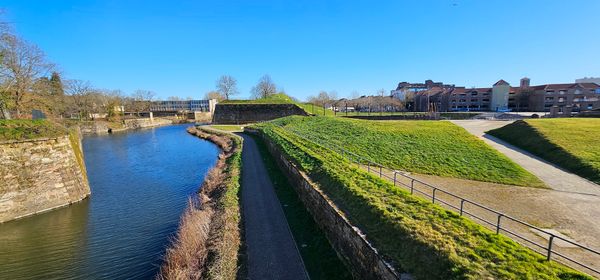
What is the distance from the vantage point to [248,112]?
64.1m

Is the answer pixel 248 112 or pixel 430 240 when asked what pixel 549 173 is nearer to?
pixel 430 240

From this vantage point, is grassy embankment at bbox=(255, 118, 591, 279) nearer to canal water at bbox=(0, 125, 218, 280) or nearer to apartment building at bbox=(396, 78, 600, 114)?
canal water at bbox=(0, 125, 218, 280)

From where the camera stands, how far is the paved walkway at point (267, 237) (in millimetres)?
8867

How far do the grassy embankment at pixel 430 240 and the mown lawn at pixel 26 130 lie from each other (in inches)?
739

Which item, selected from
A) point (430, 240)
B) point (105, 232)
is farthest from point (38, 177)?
point (430, 240)

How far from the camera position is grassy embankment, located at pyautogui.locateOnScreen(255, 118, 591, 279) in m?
6.10

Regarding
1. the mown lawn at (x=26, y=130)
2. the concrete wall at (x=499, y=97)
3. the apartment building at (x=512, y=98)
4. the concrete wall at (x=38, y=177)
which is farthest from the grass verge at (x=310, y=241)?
the concrete wall at (x=499, y=97)

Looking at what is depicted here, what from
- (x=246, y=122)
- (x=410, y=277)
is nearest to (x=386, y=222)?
(x=410, y=277)

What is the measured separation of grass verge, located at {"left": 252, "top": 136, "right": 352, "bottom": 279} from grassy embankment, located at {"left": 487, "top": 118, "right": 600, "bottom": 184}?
53.8 ft

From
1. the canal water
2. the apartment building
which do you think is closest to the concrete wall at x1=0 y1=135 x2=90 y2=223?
the canal water

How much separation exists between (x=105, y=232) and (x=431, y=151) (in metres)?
21.7

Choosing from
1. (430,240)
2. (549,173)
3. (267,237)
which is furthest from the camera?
(549,173)

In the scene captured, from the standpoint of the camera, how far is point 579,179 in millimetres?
16188

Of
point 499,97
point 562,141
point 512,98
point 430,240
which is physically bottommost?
point 430,240
